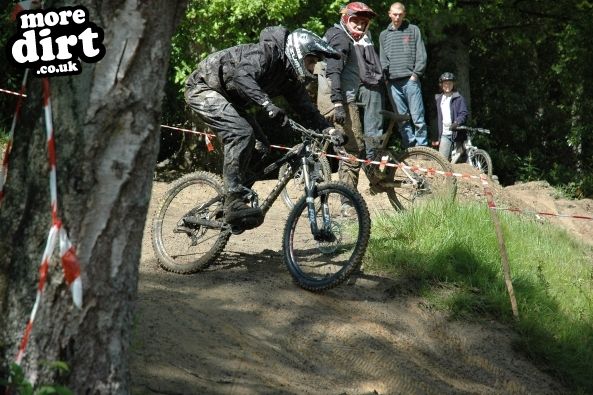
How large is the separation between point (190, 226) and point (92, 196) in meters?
4.14

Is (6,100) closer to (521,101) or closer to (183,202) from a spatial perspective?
(183,202)

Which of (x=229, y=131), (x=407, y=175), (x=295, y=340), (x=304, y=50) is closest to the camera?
(x=295, y=340)

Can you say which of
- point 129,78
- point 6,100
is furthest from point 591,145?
point 129,78

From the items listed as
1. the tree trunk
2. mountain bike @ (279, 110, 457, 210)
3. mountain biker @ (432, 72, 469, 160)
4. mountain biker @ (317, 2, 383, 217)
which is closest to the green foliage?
the tree trunk

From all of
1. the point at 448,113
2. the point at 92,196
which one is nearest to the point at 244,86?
the point at 92,196

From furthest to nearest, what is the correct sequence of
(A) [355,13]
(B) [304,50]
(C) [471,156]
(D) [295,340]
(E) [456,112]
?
1. (C) [471,156]
2. (E) [456,112]
3. (A) [355,13]
4. (B) [304,50]
5. (D) [295,340]

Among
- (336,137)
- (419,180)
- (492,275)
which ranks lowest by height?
(492,275)

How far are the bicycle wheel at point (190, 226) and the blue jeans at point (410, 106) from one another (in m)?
4.45

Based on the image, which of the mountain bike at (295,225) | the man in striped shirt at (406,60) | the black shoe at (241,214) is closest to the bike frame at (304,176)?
the mountain bike at (295,225)

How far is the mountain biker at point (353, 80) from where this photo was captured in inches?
409

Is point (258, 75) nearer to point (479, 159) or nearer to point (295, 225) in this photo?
point (295, 225)

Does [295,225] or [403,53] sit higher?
[403,53]

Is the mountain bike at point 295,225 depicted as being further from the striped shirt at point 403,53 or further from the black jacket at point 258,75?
the striped shirt at point 403,53

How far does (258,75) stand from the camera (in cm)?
760
